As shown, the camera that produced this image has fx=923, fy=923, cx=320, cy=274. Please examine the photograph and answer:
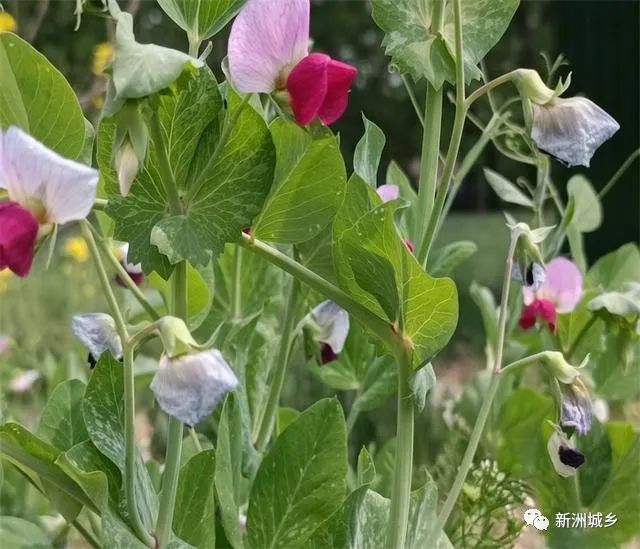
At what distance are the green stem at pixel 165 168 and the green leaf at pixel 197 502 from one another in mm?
156

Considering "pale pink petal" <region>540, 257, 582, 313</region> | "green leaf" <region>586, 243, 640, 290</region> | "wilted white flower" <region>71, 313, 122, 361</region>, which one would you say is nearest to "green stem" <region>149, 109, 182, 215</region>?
"wilted white flower" <region>71, 313, 122, 361</region>

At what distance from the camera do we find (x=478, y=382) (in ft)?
3.26

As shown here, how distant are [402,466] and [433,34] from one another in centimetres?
24

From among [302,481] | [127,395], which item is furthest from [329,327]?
[127,395]

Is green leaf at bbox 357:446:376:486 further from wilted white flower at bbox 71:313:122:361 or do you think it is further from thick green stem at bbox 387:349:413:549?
wilted white flower at bbox 71:313:122:361

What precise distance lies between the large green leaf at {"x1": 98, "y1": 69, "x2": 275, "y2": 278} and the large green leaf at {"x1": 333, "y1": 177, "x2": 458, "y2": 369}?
48 mm

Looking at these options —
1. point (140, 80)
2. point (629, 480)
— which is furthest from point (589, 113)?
point (629, 480)

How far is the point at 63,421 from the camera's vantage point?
0.60 meters

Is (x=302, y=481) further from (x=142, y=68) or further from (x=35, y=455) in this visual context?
(x=142, y=68)

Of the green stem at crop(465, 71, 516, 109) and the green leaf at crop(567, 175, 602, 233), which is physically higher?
the green stem at crop(465, 71, 516, 109)

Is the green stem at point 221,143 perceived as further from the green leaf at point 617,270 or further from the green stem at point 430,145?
the green leaf at point 617,270

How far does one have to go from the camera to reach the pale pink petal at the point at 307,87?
0.45 m

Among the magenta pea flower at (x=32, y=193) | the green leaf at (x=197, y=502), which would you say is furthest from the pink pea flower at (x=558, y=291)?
the magenta pea flower at (x=32, y=193)

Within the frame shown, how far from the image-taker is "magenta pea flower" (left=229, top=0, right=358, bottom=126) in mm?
443
